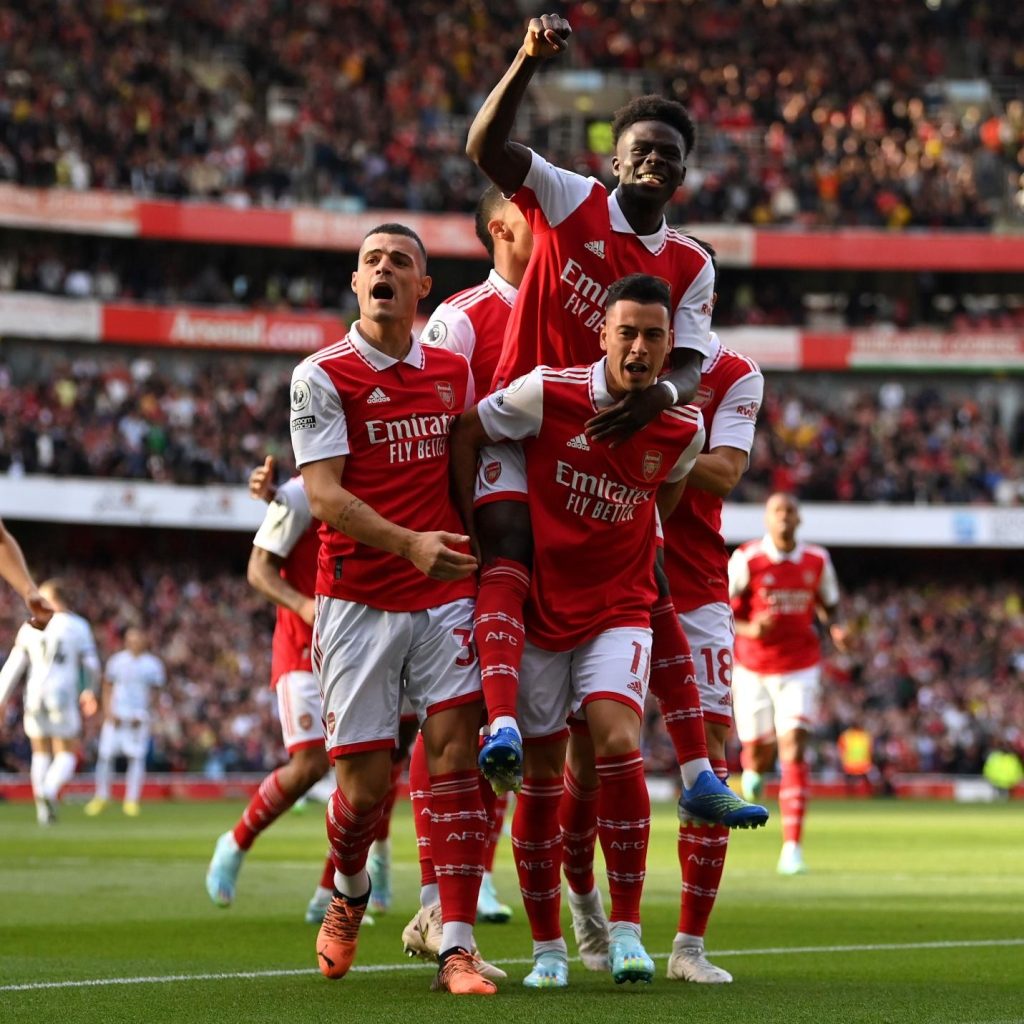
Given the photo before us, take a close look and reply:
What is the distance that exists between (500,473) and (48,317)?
1348 inches

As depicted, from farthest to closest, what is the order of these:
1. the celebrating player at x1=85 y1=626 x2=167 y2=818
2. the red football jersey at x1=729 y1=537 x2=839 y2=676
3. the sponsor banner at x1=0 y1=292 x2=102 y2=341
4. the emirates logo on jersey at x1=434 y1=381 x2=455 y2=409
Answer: the sponsor banner at x1=0 y1=292 x2=102 y2=341
the celebrating player at x1=85 y1=626 x2=167 y2=818
the red football jersey at x1=729 y1=537 x2=839 y2=676
the emirates logo on jersey at x1=434 y1=381 x2=455 y2=409

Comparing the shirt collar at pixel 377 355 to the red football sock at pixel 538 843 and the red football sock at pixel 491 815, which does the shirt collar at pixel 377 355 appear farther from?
the red football sock at pixel 491 815

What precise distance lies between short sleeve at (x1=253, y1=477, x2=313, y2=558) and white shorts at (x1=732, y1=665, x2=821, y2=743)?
5.34m

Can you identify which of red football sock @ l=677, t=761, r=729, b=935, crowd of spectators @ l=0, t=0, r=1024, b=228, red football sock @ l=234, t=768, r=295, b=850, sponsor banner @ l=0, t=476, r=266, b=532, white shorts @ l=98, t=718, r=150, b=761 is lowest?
white shorts @ l=98, t=718, r=150, b=761

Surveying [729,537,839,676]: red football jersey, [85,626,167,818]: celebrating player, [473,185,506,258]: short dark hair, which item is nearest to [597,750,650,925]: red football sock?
[473,185,506,258]: short dark hair

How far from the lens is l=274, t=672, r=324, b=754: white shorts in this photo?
1071 cm

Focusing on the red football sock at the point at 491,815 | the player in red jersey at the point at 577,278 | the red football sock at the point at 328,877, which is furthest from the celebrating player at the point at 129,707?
the player in red jersey at the point at 577,278

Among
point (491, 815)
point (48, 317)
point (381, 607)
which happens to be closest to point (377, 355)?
point (381, 607)

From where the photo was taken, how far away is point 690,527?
880 cm

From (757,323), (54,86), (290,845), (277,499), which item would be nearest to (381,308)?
(277,499)

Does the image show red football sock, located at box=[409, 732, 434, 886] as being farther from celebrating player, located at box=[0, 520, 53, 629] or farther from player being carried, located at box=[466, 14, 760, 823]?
celebrating player, located at box=[0, 520, 53, 629]

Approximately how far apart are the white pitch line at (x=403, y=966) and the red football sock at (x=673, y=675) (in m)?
1.30

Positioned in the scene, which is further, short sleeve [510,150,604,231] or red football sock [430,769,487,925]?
short sleeve [510,150,604,231]

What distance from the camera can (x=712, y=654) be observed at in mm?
8547
